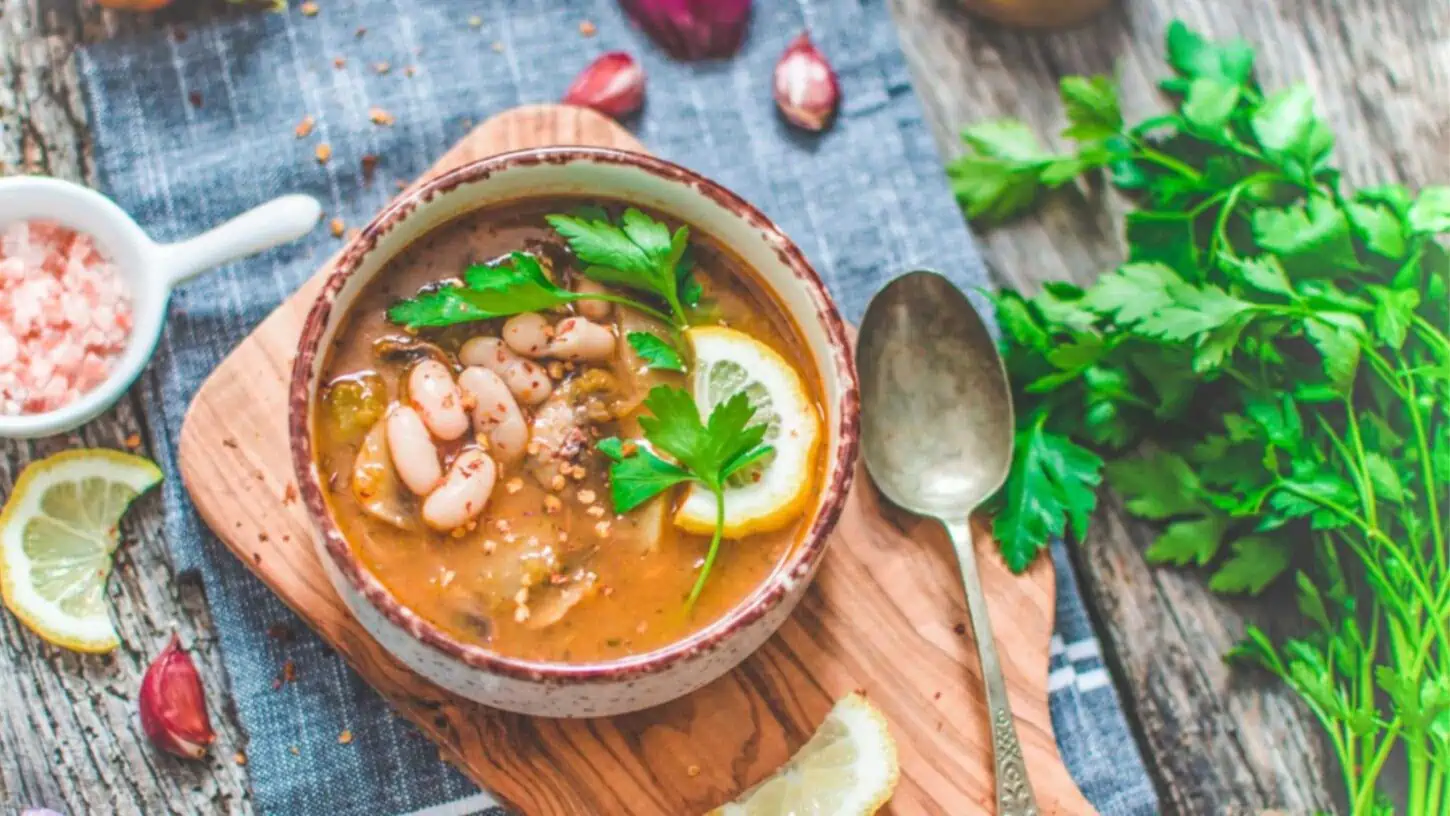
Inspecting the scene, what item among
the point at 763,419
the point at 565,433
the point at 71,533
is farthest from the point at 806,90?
the point at 71,533

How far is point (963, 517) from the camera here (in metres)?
2.02

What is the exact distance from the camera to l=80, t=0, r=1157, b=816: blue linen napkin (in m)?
2.05

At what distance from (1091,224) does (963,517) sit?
697mm

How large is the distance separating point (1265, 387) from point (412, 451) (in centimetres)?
136

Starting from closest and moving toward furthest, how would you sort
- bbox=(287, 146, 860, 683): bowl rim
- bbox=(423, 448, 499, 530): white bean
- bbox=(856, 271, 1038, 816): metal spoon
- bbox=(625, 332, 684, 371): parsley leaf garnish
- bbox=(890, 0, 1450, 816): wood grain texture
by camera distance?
bbox=(287, 146, 860, 683): bowl rim < bbox=(423, 448, 499, 530): white bean < bbox=(625, 332, 684, 371): parsley leaf garnish < bbox=(856, 271, 1038, 816): metal spoon < bbox=(890, 0, 1450, 816): wood grain texture

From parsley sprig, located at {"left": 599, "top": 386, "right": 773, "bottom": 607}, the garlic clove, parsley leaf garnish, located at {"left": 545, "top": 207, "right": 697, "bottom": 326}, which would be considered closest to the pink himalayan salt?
parsley leaf garnish, located at {"left": 545, "top": 207, "right": 697, "bottom": 326}

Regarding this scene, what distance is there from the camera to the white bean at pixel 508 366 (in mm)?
1854

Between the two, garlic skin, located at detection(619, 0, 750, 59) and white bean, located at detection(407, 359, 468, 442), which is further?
garlic skin, located at detection(619, 0, 750, 59)

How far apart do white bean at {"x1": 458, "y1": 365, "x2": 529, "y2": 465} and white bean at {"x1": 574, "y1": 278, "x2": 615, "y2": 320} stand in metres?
0.16

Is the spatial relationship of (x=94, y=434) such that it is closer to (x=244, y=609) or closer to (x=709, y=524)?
(x=244, y=609)

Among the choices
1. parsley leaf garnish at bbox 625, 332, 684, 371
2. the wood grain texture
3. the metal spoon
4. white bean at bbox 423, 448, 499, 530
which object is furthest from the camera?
the wood grain texture

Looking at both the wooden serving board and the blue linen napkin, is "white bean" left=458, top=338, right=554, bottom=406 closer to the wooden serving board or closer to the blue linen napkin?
the wooden serving board

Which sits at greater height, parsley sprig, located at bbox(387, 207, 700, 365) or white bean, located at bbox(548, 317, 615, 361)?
parsley sprig, located at bbox(387, 207, 700, 365)

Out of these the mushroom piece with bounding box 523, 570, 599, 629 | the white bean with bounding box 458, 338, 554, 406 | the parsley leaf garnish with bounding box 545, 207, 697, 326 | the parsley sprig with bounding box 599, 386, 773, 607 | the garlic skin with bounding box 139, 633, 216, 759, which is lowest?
the garlic skin with bounding box 139, 633, 216, 759
